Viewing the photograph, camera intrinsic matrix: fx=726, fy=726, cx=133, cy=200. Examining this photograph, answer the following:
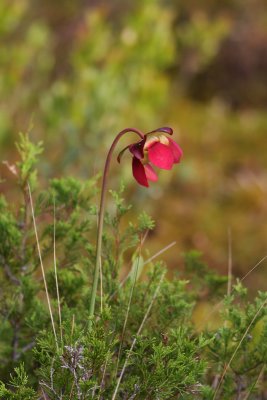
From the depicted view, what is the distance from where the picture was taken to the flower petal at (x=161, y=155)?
1.34 meters

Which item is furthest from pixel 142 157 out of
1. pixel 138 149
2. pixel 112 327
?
pixel 112 327

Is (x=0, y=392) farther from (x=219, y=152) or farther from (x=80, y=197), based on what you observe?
(x=219, y=152)

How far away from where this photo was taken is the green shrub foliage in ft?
4.26

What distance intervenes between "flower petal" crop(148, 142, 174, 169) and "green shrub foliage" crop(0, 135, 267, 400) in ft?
0.70

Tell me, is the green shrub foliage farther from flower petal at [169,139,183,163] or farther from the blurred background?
the blurred background

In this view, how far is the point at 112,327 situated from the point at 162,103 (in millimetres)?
3367

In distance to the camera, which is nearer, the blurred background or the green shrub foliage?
the green shrub foliage

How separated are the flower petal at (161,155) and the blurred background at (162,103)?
1.26 meters

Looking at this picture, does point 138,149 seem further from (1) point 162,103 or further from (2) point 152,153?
(1) point 162,103

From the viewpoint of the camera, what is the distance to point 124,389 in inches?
55.6

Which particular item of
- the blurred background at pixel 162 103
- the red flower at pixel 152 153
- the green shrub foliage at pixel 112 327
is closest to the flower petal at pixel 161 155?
the red flower at pixel 152 153

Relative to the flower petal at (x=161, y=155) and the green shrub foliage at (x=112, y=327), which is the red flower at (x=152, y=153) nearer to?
the flower petal at (x=161, y=155)

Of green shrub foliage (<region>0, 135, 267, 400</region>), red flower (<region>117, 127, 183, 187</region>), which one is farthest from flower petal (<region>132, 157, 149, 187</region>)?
green shrub foliage (<region>0, 135, 267, 400</region>)

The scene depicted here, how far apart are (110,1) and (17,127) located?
3.11 metres
